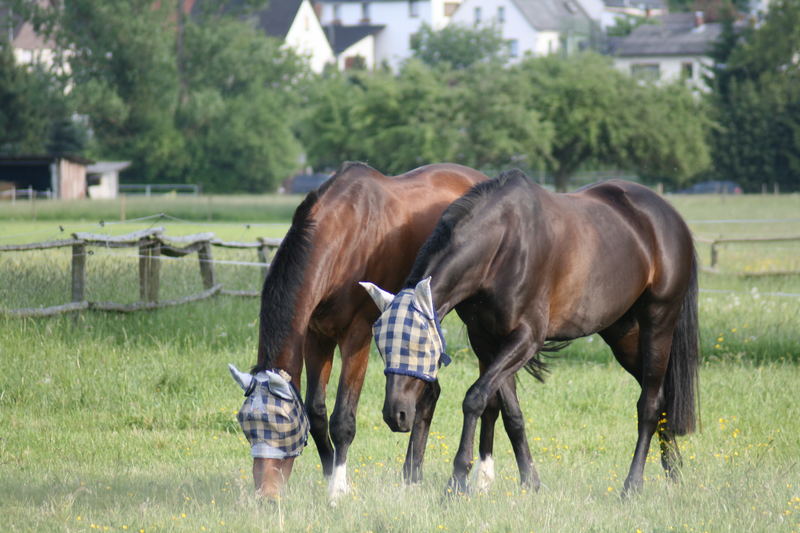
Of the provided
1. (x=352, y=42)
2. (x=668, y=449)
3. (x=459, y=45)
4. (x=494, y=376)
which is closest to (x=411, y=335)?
(x=494, y=376)

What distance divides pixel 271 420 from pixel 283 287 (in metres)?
0.73

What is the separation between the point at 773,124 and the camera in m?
47.9

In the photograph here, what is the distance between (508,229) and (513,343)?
0.59 meters

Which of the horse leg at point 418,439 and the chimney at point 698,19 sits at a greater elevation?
the chimney at point 698,19

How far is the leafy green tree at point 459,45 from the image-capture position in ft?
232

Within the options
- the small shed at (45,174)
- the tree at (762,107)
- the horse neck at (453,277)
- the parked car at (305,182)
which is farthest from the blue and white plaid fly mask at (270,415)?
the parked car at (305,182)

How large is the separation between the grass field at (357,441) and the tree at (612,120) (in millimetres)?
30104

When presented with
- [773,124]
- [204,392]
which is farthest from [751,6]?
[204,392]

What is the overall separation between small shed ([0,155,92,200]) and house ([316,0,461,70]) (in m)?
43.3

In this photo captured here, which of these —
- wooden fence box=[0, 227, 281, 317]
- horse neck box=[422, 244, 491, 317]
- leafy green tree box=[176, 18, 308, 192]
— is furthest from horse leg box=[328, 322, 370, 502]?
leafy green tree box=[176, 18, 308, 192]

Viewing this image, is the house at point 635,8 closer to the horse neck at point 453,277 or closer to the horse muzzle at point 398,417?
the horse neck at point 453,277

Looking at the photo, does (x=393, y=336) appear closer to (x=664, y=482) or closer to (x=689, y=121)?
(x=664, y=482)

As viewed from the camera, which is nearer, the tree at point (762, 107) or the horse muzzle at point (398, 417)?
the horse muzzle at point (398, 417)

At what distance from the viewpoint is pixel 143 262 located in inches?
418
